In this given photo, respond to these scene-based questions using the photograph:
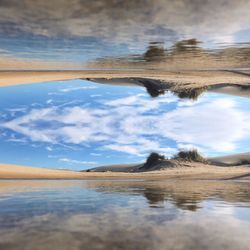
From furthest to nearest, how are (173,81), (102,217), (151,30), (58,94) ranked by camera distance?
(58,94) < (173,81) < (151,30) < (102,217)

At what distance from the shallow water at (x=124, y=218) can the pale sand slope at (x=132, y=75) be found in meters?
0.54

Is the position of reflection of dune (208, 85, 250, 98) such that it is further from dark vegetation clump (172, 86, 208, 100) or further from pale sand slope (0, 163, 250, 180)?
pale sand slope (0, 163, 250, 180)

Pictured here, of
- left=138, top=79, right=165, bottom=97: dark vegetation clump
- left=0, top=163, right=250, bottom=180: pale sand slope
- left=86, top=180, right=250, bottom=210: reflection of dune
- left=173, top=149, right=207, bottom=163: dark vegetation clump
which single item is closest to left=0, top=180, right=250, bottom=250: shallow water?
left=86, top=180, right=250, bottom=210: reflection of dune

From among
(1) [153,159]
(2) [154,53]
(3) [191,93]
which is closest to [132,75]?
(3) [191,93]

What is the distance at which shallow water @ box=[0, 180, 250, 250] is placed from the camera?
107cm

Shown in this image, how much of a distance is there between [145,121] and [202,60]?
0.81 meters

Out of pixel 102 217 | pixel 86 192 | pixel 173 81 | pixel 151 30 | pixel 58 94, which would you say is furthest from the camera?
pixel 58 94

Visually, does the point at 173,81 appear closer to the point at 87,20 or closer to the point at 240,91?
the point at 240,91

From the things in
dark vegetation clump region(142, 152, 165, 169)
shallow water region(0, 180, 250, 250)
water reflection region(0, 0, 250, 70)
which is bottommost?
shallow water region(0, 180, 250, 250)

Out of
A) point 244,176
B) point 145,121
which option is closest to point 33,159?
point 145,121

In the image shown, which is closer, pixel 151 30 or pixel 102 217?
pixel 102 217

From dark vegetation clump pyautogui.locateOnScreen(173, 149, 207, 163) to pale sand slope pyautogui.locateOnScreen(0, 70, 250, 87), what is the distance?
1.24 feet

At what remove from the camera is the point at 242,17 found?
1.33m

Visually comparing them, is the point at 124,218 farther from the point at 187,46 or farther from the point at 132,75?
the point at 132,75
